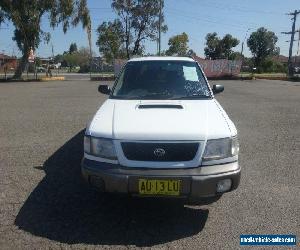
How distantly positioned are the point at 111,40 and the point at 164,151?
40.3m

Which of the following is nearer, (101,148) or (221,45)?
(101,148)

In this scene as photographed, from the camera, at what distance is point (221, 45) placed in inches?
3243

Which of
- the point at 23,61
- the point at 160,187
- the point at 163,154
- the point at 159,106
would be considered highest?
the point at 159,106

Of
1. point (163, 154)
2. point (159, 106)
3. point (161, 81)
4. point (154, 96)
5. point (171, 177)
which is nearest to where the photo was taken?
point (171, 177)

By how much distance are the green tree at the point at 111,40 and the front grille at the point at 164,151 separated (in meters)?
40.1

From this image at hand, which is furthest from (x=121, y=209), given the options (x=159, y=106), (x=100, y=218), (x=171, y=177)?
(x=159, y=106)

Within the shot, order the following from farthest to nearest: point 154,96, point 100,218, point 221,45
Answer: point 221,45 < point 154,96 < point 100,218

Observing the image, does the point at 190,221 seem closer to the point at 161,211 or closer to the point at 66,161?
the point at 161,211

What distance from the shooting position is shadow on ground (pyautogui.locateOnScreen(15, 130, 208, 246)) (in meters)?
3.84

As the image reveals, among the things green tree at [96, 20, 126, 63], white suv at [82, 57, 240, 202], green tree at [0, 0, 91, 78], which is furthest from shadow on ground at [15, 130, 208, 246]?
green tree at [96, 20, 126, 63]

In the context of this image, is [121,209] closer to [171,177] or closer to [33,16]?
[171,177]

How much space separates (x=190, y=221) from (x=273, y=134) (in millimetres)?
5235

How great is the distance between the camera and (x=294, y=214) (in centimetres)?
436

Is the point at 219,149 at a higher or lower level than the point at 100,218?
higher
